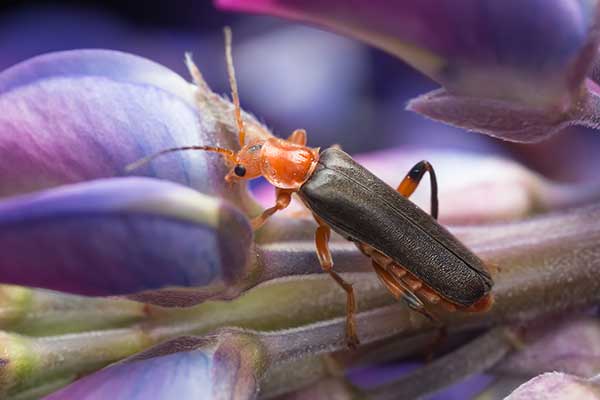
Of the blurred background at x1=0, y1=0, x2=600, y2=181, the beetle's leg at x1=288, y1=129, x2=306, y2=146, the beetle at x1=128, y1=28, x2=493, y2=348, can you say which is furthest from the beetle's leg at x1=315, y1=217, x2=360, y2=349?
the blurred background at x1=0, y1=0, x2=600, y2=181

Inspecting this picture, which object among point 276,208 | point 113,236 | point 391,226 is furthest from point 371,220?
point 113,236

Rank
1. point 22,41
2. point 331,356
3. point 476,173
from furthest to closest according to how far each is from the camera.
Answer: point 22,41 → point 476,173 → point 331,356

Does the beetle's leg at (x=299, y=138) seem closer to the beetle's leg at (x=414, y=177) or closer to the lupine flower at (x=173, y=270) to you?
the beetle's leg at (x=414, y=177)

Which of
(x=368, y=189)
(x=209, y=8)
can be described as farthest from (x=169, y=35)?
(x=368, y=189)

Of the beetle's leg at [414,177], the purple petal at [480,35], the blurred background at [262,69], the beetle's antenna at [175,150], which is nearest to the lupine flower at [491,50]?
the purple petal at [480,35]

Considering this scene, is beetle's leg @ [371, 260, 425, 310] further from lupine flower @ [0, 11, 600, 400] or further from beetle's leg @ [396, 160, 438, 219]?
beetle's leg @ [396, 160, 438, 219]

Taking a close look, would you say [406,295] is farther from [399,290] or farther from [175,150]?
[175,150]

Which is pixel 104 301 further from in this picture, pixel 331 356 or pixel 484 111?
pixel 484 111
